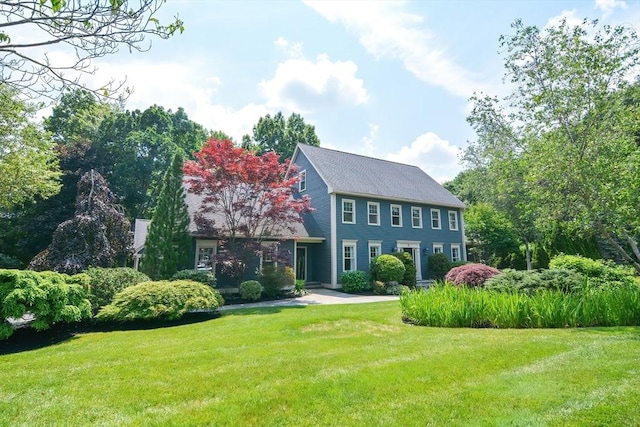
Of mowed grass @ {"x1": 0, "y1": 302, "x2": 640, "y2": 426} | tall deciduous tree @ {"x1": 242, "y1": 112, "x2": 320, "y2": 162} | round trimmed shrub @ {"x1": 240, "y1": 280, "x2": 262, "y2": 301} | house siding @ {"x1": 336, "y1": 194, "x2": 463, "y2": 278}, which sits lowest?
mowed grass @ {"x1": 0, "y1": 302, "x2": 640, "y2": 426}

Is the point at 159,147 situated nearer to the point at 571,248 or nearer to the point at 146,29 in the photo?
the point at 146,29

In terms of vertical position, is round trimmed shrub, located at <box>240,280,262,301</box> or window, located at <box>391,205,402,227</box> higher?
window, located at <box>391,205,402,227</box>

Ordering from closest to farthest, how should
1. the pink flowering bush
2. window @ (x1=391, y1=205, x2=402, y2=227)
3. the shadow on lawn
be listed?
the shadow on lawn, the pink flowering bush, window @ (x1=391, y1=205, x2=402, y2=227)

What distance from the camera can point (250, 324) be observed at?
8211 mm

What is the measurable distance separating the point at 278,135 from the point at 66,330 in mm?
32835

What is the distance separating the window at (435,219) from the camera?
21906 mm

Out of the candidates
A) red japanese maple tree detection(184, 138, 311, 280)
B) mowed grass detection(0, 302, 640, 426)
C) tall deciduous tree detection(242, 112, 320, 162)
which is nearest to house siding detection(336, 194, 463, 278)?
red japanese maple tree detection(184, 138, 311, 280)

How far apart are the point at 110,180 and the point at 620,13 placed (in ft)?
94.3

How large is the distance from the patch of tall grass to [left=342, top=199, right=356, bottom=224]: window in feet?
33.4

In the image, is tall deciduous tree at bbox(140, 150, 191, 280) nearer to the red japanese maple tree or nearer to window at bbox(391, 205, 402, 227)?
the red japanese maple tree

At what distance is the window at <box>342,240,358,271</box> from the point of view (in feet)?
58.4

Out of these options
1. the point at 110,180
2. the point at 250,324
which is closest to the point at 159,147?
the point at 110,180

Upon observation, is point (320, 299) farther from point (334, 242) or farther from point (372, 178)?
point (372, 178)

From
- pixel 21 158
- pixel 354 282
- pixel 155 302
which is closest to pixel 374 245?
pixel 354 282
